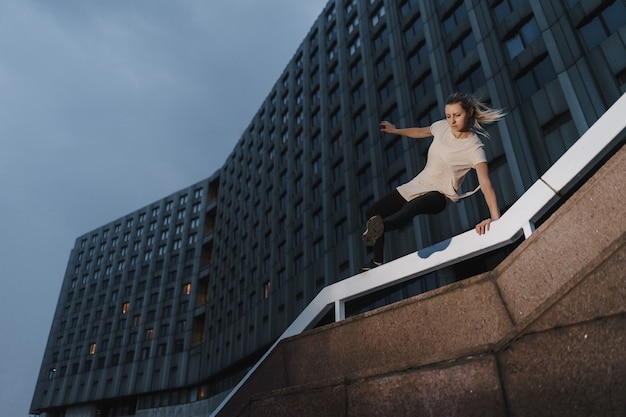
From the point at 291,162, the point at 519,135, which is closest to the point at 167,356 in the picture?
the point at 291,162

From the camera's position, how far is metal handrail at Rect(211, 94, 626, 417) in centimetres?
356

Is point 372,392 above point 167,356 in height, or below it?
below

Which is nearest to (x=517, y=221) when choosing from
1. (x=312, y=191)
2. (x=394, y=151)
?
(x=394, y=151)

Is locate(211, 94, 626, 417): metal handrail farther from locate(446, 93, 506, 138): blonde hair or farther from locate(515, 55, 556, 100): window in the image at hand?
locate(515, 55, 556, 100): window

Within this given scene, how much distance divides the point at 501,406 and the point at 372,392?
109 cm

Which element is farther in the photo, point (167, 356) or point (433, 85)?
point (167, 356)

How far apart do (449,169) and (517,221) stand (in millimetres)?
961

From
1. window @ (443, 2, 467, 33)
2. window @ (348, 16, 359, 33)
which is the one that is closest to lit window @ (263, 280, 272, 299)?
window @ (348, 16, 359, 33)

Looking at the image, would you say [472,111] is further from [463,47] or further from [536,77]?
[463,47]

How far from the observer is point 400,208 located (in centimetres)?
522

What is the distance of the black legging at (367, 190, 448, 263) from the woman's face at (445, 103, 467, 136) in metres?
0.73

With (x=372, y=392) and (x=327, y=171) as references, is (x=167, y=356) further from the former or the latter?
(x=372, y=392)

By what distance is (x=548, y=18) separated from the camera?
17875mm

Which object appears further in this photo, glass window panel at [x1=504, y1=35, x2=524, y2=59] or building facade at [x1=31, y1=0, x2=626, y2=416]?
glass window panel at [x1=504, y1=35, x2=524, y2=59]
